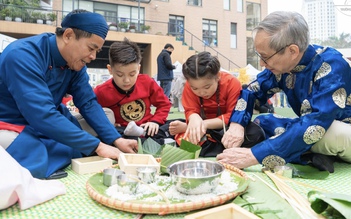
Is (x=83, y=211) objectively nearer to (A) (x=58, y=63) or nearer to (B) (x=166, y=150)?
(B) (x=166, y=150)

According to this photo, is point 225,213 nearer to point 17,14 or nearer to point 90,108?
point 90,108

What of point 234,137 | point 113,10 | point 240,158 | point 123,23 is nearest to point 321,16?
point 113,10

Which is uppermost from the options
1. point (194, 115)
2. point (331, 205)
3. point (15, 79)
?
point (15, 79)

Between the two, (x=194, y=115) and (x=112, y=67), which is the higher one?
(x=112, y=67)

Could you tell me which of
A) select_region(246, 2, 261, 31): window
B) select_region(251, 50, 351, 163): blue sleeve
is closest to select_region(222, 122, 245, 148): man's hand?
select_region(251, 50, 351, 163): blue sleeve

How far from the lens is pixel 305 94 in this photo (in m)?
1.64

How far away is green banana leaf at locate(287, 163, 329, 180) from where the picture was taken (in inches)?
59.3

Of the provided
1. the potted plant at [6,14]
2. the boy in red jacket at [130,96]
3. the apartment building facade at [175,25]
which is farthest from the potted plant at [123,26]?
the boy in red jacket at [130,96]

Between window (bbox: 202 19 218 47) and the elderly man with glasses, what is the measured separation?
1410 cm

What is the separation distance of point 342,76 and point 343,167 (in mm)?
591

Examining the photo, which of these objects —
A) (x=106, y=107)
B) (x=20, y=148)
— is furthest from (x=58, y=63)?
(x=106, y=107)

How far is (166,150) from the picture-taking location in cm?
146

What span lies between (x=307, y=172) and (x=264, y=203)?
0.65m

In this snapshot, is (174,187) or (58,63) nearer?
(174,187)
